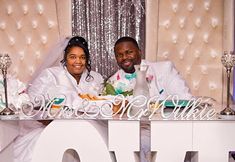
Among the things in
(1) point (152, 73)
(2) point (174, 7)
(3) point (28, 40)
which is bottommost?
(1) point (152, 73)

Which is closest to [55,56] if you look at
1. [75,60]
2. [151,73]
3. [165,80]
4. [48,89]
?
[75,60]

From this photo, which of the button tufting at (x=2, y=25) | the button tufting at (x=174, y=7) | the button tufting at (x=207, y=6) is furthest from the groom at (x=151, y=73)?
the button tufting at (x=2, y=25)

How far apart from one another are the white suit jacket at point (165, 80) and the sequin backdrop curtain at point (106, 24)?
0.39 metres

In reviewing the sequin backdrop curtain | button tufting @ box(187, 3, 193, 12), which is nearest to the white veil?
the sequin backdrop curtain

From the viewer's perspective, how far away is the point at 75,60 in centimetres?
294

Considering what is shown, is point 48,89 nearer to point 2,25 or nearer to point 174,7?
point 2,25

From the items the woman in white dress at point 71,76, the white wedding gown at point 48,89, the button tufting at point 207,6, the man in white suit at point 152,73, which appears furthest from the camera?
the button tufting at point 207,6

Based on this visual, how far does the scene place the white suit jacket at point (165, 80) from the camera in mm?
3123

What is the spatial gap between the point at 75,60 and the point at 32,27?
0.79 meters

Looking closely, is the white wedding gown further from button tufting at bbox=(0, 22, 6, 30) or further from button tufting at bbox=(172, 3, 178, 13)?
button tufting at bbox=(172, 3, 178, 13)

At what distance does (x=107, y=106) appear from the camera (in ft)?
6.58

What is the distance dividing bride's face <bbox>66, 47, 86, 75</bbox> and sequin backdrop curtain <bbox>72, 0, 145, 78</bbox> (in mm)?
602

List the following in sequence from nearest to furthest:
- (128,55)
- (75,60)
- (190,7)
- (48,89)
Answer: (48,89), (75,60), (128,55), (190,7)

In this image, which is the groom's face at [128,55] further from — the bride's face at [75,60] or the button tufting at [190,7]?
the button tufting at [190,7]
